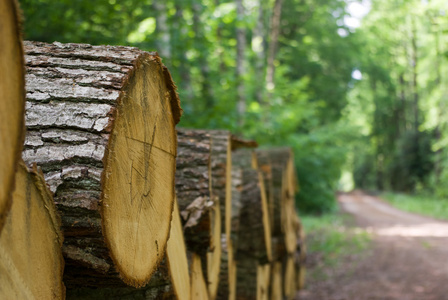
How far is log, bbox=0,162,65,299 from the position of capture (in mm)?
1044

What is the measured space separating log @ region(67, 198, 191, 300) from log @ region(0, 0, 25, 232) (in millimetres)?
849

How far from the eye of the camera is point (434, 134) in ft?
93.8

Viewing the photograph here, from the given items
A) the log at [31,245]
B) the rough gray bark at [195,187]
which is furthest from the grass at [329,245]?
the log at [31,245]

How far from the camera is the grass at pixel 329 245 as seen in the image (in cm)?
858

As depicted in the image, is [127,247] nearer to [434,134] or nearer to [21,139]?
[21,139]

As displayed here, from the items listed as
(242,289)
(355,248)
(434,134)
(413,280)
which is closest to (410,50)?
(434,134)

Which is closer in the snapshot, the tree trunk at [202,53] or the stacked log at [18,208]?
the stacked log at [18,208]

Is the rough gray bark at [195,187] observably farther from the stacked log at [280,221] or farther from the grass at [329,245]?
the grass at [329,245]

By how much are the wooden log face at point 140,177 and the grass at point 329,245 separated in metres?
6.56

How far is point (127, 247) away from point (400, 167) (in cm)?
3211

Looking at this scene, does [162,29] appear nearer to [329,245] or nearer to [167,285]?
[167,285]

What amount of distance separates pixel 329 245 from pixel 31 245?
9578 mm

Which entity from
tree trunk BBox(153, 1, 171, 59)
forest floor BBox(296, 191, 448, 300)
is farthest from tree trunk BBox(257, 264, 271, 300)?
tree trunk BBox(153, 1, 171, 59)

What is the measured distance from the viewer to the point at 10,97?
0.86m
